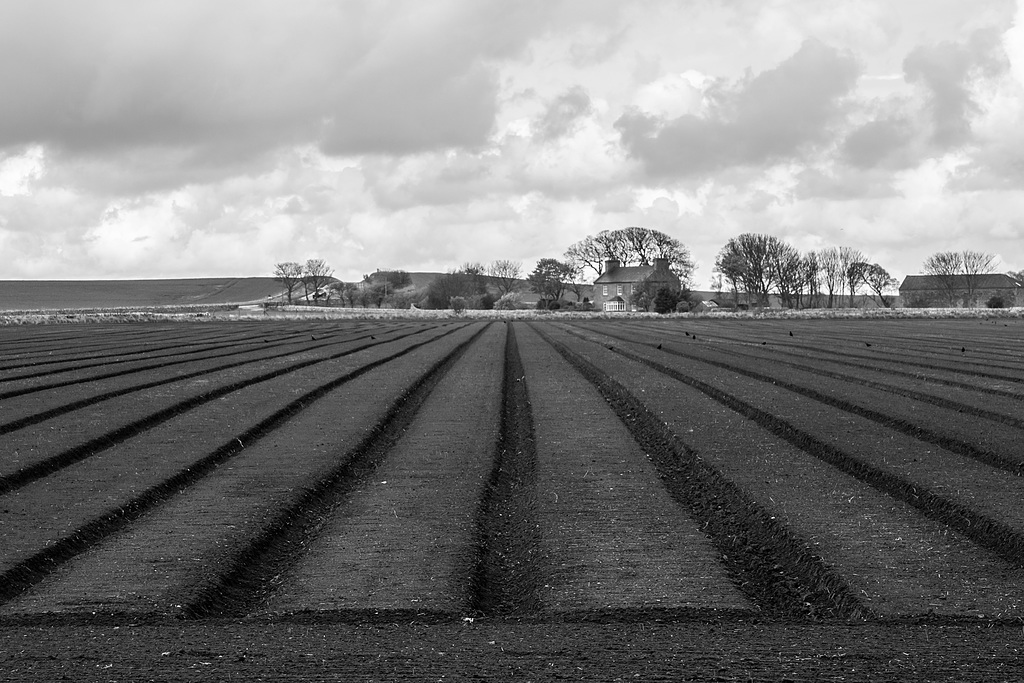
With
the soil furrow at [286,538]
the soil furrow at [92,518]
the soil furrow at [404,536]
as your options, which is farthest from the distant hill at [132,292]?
the soil furrow at [404,536]

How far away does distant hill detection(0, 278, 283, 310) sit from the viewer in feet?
406

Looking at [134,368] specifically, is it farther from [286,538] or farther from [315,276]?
[315,276]

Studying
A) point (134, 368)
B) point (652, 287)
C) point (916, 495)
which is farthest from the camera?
point (652, 287)

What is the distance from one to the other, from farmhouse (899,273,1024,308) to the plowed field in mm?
112878

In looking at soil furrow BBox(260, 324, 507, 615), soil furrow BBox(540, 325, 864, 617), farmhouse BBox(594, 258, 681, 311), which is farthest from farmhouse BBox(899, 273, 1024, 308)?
soil furrow BBox(260, 324, 507, 615)

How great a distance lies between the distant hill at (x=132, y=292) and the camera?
123675 millimetres

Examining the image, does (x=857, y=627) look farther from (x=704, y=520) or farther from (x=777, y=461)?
(x=777, y=461)

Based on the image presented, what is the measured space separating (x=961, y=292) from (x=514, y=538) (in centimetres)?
13396

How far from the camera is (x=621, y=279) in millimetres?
117938

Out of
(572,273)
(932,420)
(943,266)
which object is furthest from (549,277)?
(932,420)

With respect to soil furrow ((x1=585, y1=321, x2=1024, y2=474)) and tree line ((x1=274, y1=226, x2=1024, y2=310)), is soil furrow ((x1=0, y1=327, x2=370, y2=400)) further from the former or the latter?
tree line ((x1=274, y1=226, x2=1024, y2=310))

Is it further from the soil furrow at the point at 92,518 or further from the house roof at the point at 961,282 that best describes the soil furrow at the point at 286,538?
the house roof at the point at 961,282

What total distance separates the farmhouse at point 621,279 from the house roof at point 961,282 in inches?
1557

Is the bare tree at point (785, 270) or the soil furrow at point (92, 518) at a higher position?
the bare tree at point (785, 270)
